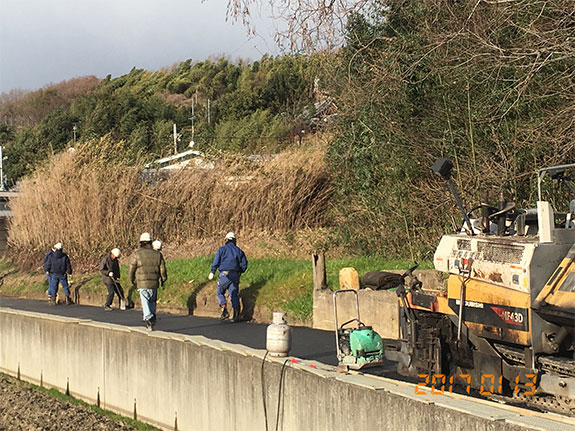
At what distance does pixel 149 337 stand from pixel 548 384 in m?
5.48

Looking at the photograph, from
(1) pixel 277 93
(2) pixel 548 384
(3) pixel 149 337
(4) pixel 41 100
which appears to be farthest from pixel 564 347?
(4) pixel 41 100

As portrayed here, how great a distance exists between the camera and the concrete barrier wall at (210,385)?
6.65m

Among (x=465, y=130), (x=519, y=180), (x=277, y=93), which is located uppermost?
(x=277, y=93)

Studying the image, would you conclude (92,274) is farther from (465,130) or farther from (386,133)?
(465,130)

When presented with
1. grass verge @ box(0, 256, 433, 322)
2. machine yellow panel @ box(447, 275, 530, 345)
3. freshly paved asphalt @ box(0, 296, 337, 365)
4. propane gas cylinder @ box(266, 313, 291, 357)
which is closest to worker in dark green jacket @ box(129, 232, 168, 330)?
freshly paved asphalt @ box(0, 296, 337, 365)

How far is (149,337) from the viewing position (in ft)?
35.6

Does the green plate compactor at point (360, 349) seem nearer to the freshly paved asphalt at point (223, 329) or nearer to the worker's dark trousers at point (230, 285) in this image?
the freshly paved asphalt at point (223, 329)

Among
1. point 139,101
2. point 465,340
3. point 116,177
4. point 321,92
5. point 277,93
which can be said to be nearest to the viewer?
point 465,340

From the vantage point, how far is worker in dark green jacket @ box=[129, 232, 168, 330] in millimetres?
15227

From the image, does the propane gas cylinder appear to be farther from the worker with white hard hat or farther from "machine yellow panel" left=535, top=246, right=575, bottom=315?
the worker with white hard hat
